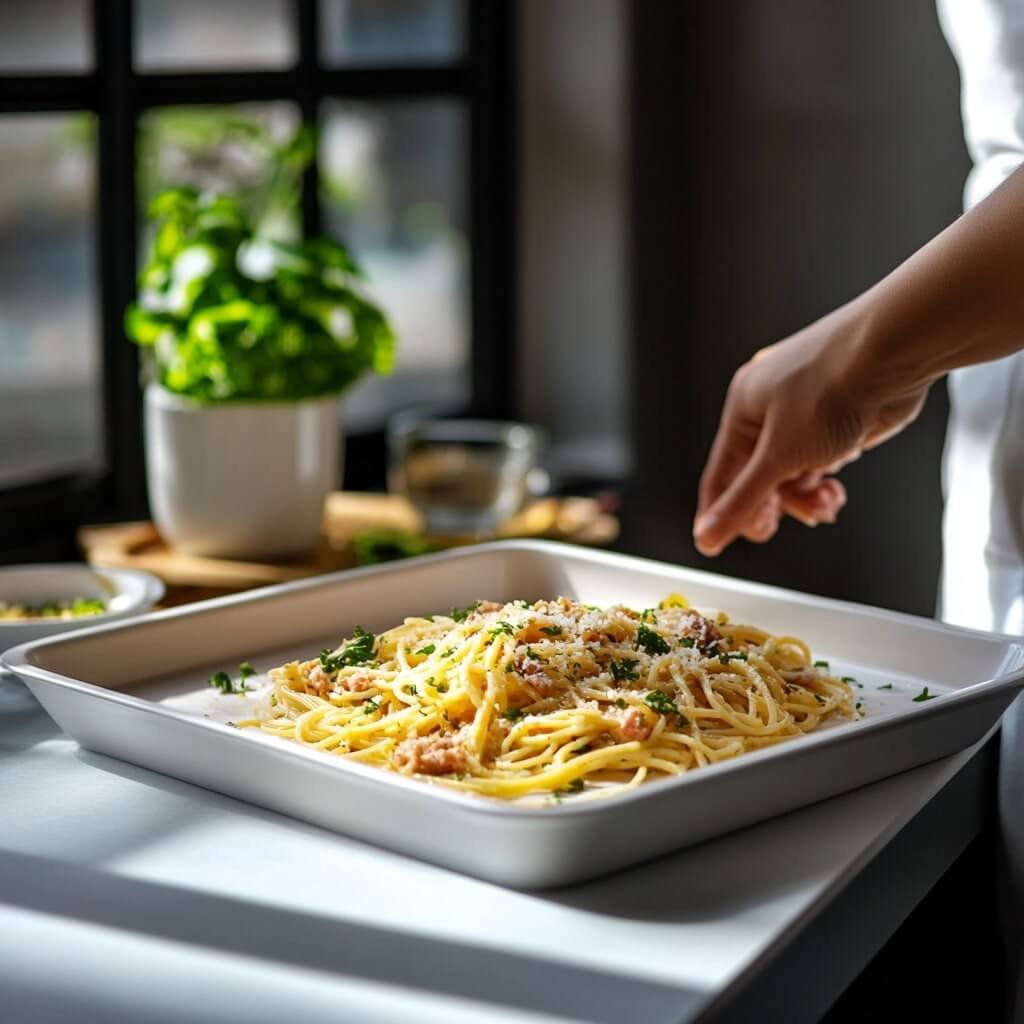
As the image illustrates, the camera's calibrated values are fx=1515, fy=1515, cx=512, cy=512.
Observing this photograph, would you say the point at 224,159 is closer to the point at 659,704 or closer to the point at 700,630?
the point at 700,630

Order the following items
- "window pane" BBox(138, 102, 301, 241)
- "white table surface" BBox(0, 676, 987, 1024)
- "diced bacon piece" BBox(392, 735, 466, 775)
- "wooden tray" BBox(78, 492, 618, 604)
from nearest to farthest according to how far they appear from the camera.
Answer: "white table surface" BBox(0, 676, 987, 1024), "diced bacon piece" BBox(392, 735, 466, 775), "wooden tray" BBox(78, 492, 618, 604), "window pane" BBox(138, 102, 301, 241)

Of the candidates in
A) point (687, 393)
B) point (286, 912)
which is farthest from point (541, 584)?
point (687, 393)

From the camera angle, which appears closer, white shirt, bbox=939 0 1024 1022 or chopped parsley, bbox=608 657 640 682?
chopped parsley, bbox=608 657 640 682

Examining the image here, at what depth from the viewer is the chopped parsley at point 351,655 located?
41.5 inches

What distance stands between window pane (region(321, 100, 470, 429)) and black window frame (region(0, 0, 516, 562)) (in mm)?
39

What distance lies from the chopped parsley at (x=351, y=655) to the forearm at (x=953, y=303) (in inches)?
16.5

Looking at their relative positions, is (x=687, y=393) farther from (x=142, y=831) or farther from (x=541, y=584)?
(x=142, y=831)

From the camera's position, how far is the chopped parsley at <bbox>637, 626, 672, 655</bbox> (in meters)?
1.02

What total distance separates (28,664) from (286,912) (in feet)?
1.03

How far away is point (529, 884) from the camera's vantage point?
76 centimetres

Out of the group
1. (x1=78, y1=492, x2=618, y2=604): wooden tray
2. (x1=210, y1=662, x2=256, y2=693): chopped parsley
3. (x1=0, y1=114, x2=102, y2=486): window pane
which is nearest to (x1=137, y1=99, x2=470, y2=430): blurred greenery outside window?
(x1=0, y1=114, x2=102, y2=486): window pane

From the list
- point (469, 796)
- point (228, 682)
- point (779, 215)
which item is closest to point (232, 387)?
point (228, 682)

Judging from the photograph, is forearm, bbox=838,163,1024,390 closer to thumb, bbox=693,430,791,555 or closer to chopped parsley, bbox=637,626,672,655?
thumb, bbox=693,430,791,555

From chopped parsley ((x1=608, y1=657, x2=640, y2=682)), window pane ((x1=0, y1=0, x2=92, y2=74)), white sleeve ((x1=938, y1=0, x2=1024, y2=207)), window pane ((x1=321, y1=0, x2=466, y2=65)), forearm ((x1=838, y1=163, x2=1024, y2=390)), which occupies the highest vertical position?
window pane ((x1=321, y1=0, x2=466, y2=65))
